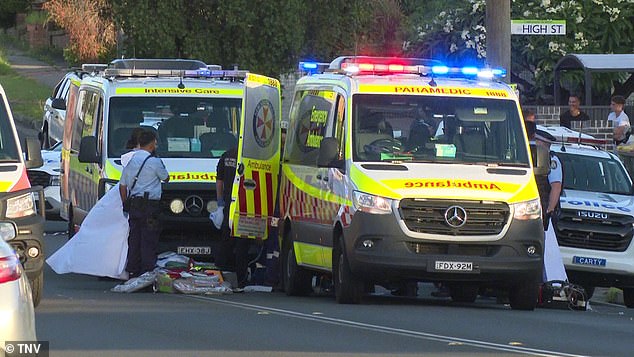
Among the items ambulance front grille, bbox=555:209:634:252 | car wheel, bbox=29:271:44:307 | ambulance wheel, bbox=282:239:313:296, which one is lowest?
ambulance wheel, bbox=282:239:313:296

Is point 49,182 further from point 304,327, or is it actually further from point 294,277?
point 304,327

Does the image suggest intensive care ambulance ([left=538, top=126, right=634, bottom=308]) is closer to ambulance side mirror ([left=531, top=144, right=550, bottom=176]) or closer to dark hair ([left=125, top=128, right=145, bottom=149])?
ambulance side mirror ([left=531, top=144, right=550, bottom=176])

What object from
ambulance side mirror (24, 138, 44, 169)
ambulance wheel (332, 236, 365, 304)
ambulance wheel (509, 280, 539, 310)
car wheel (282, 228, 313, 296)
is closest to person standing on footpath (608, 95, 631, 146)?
car wheel (282, 228, 313, 296)

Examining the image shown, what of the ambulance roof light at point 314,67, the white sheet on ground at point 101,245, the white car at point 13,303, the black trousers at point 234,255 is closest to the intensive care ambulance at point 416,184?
the ambulance roof light at point 314,67

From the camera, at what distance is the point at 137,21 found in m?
34.9

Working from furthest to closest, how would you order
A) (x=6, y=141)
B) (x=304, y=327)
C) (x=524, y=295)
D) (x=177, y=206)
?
(x=177, y=206) < (x=524, y=295) < (x=6, y=141) < (x=304, y=327)

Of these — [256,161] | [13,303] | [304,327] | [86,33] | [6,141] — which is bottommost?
[304,327]

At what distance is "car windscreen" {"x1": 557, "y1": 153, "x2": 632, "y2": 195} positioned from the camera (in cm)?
1992

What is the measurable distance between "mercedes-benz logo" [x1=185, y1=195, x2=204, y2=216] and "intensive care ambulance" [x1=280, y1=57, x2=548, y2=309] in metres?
1.63

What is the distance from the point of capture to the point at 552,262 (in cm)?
1742

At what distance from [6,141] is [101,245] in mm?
3531

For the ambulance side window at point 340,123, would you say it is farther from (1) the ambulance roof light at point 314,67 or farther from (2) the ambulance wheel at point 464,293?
(2) the ambulance wheel at point 464,293

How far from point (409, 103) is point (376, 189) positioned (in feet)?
4.27

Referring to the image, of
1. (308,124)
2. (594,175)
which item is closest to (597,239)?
(594,175)
